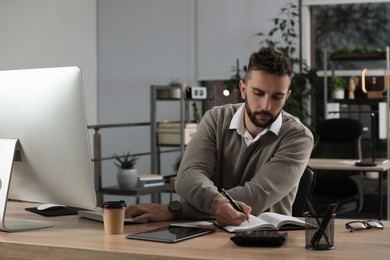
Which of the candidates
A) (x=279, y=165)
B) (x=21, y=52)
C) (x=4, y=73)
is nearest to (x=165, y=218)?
(x=279, y=165)

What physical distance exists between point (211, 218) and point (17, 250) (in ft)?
2.51

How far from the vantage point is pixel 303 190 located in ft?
9.66

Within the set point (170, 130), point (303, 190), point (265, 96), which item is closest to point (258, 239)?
point (265, 96)

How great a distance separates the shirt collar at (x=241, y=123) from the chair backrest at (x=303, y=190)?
0.30 meters

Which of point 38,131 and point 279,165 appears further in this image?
point 279,165

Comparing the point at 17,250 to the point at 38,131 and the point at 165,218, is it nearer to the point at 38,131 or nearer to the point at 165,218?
the point at 38,131

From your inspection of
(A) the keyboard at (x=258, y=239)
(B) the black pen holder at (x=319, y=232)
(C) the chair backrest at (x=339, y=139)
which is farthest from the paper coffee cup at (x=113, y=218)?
(C) the chair backrest at (x=339, y=139)

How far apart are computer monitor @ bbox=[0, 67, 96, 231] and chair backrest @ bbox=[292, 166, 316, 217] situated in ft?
3.56

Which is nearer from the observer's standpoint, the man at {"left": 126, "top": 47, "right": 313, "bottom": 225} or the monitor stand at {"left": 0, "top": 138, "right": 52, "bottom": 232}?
the monitor stand at {"left": 0, "top": 138, "right": 52, "bottom": 232}

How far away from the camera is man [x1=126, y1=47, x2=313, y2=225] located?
253 centimetres

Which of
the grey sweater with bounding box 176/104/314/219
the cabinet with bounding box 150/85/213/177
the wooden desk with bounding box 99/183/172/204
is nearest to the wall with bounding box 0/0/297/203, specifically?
the cabinet with bounding box 150/85/213/177

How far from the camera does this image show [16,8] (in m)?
7.48

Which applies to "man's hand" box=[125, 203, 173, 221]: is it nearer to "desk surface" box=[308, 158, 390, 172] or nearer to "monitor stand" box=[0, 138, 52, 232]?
"monitor stand" box=[0, 138, 52, 232]

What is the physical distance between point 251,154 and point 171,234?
2.51ft
